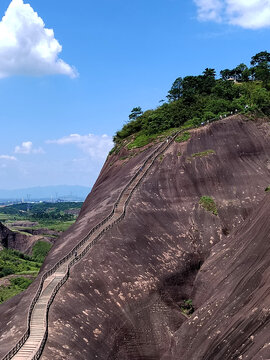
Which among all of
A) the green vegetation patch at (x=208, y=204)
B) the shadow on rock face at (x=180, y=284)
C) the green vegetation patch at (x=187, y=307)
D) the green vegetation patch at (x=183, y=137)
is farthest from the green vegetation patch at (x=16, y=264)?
the green vegetation patch at (x=187, y=307)

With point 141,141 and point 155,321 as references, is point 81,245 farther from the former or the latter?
point 141,141

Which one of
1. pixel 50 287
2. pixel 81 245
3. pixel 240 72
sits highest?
pixel 240 72

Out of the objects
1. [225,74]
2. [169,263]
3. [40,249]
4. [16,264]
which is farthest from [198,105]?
[40,249]

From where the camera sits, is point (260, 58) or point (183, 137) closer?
point (183, 137)

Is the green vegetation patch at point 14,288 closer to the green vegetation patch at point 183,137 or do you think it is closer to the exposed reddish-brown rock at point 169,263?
the exposed reddish-brown rock at point 169,263

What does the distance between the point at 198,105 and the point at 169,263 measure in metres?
40.6

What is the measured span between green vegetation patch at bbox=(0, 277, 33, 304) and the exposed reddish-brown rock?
22781mm

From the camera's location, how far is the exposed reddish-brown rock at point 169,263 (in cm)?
3008

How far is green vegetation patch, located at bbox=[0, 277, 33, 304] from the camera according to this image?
68.1 m

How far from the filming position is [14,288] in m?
73.0

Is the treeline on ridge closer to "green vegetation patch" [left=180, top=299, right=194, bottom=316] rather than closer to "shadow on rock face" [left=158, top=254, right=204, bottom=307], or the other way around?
"shadow on rock face" [left=158, top=254, right=204, bottom=307]

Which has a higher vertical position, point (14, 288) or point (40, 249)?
point (40, 249)

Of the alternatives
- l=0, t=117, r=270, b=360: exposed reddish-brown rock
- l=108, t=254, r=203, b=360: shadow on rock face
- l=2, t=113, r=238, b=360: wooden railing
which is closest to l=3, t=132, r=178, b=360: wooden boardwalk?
l=2, t=113, r=238, b=360: wooden railing

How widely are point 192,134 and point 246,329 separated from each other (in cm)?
3778
